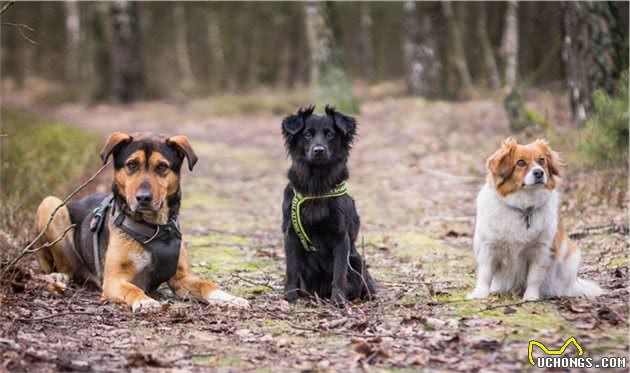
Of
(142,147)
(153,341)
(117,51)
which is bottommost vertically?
(153,341)

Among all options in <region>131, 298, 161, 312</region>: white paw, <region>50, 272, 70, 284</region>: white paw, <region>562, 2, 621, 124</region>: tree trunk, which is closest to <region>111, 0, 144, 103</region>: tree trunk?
<region>562, 2, 621, 124</region>: tree trunk

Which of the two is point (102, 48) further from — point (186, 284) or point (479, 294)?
point (479, 294)

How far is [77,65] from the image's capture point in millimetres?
39125

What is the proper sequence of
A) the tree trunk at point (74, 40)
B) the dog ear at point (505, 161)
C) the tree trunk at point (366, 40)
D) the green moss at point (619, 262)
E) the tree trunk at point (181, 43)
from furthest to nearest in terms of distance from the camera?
1. the tree trunk at point (181, 43)
2. the tree trunk at point (74, 40)
3. the tree trunk at point (366, 40)
4. the green moss at point (619, 262)
5. the dog ear at point (505, 161)

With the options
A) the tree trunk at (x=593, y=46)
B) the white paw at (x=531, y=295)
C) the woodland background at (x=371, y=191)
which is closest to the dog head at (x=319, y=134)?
the woodland background at (x=371, y=191)

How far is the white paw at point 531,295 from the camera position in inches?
233

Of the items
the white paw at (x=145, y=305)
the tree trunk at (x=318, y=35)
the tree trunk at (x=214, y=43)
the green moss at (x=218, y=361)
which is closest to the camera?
the green moss at (x=218, y=361)

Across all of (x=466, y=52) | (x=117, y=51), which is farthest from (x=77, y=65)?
(x=466, y=52)

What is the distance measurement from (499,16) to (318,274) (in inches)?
939

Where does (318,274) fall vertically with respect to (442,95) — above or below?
below

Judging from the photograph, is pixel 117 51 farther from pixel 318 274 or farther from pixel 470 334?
pixel 470 334

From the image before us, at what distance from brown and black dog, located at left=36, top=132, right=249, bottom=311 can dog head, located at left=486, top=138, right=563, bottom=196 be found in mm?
2081

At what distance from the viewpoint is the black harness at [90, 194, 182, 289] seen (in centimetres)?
639

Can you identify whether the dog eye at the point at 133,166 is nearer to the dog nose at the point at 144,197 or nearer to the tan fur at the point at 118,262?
the dog nose at the point at 144,197
